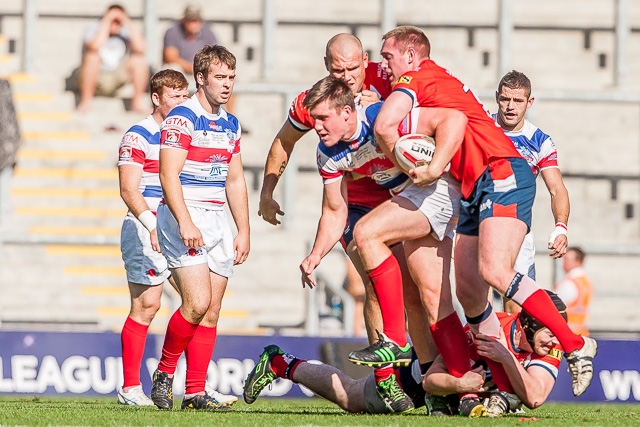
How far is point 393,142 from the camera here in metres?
7.37

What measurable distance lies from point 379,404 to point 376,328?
57cm

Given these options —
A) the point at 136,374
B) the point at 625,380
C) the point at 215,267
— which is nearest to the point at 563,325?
the point at 215,267

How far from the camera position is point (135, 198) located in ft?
28.8

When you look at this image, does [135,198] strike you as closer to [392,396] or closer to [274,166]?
[274,166]

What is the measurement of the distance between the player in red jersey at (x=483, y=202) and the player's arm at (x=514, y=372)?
0.12 m

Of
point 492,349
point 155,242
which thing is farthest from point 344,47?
point 492,349

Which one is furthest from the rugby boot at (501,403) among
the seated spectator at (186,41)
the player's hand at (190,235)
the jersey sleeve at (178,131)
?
the seated spectator at (186,41)

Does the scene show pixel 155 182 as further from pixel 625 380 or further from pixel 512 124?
pixel 625 380

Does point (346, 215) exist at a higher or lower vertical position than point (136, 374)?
higher

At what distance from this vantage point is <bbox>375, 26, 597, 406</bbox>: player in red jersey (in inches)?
284

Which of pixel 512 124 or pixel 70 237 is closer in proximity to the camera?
pixel 512 124

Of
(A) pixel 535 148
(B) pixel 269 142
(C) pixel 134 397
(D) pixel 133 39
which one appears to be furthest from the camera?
(B) pixel 269 142

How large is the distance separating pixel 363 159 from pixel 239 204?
1206mm

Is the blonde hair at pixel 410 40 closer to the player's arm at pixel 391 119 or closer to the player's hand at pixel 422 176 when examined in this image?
the player's arm at pixel 391 119
